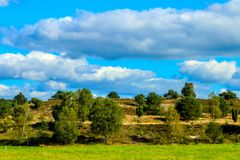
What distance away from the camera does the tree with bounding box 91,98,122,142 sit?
118500 millimetres

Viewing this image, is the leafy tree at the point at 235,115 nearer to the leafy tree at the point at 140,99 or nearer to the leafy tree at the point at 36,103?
the leafy tree at the point at 140,99

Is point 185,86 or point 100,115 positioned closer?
point 100,115

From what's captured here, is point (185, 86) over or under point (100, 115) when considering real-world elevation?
over

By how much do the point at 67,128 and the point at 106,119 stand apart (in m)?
11.1

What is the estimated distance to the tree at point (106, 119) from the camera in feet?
389

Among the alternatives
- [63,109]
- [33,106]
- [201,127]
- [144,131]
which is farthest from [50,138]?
[33,106]

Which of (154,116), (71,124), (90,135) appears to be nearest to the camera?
(71,124)

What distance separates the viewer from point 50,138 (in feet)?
399

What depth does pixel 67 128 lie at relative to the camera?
11519cm

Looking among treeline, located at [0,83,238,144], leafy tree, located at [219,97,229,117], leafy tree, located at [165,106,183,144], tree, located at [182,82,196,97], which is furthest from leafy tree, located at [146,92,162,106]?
leafy tree, located at [165,106,183,144]

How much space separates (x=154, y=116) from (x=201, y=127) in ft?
89.3

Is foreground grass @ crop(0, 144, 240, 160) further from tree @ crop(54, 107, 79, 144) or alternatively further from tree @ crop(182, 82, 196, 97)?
tree @ crop(182, 82, 196, 97)

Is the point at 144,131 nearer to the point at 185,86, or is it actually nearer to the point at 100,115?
the point at 100,115

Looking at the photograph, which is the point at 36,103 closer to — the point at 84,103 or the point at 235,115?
the point at 84,103
